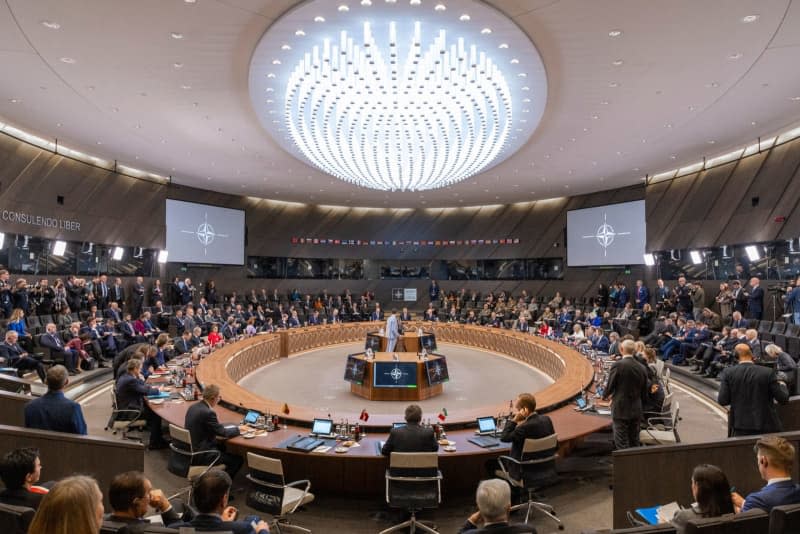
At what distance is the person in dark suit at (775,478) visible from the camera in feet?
8.34

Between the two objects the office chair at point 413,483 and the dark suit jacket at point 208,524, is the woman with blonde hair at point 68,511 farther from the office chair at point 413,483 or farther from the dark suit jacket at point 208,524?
the office chair at point 413,483

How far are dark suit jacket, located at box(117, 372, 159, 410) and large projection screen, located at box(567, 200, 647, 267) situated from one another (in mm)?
16731

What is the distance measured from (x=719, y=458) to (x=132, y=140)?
44.5 ft

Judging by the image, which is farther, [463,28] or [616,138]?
[616,138]

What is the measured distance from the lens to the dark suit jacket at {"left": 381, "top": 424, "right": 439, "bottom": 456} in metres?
3.96

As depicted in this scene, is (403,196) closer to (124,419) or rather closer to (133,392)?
(133,392)

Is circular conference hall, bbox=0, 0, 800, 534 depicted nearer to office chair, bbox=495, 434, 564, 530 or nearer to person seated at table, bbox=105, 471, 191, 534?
office chair, bbox=495, 434, 564, 530

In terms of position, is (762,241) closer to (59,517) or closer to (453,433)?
(453,433)

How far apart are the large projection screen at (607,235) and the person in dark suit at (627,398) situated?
13986 millimetres

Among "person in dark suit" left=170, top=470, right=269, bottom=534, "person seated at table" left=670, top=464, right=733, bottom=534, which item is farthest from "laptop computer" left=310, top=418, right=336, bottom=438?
"person seated at table" left=670, top=464, right=733, bottom=534

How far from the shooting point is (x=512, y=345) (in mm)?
Answer: 13727

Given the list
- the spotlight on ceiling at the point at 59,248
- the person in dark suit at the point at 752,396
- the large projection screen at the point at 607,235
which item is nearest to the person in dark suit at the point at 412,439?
the person in dark suit at the point at 752,396

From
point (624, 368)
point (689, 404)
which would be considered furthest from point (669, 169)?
point (624, 368)

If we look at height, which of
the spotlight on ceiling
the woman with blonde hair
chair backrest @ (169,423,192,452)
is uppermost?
the spotlight on ceiling
